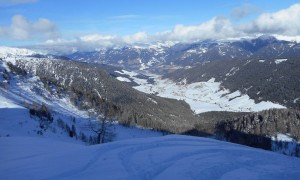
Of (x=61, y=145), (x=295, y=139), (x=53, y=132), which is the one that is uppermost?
(x=61, y=145)

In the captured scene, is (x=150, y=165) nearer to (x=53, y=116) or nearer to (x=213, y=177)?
(x=213, y=177)

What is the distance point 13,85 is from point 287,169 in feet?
470

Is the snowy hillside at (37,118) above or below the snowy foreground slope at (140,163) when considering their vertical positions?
below

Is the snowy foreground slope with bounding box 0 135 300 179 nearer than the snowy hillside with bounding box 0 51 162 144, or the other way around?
the snowy foreground slope with bounding box 0 135 300 179

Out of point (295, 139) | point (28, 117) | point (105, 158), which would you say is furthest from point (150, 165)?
point (295, 139)

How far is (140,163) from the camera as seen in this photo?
27.5 m

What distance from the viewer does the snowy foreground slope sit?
24750 mm

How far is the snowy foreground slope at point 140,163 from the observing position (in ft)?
81.2

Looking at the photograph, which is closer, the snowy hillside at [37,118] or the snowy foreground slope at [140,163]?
the snowy foreground slope at [140,163]

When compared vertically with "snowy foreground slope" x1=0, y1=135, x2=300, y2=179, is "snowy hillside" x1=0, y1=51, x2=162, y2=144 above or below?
below

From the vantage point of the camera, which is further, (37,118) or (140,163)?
(37,118)

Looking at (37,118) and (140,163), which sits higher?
(140,163)

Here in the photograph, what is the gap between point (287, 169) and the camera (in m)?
27.8

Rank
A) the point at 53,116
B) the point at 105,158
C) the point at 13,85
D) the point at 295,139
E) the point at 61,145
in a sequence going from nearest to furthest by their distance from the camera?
the point at 105,158 → the point at 61,145 → the point at 53,116 → the point at 13,85 → the point at 295,139
